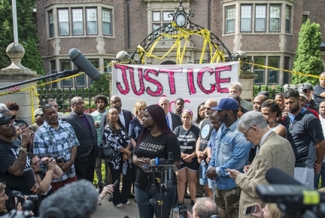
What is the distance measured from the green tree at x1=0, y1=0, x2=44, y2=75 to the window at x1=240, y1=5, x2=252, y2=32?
1272 cm

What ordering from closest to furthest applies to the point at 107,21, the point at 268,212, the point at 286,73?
the point at 268,212, the point at 107,21, the point at 286,73

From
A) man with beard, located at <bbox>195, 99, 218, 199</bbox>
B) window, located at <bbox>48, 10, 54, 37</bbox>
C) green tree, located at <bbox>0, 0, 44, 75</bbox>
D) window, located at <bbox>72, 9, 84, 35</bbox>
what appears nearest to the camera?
man with beard, located at <bbox>195, 99, 218, 199</bbox>

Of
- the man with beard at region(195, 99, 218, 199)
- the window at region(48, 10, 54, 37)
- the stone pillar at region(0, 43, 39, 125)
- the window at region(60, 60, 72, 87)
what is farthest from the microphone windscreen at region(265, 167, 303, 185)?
the window at region(48, 10, 54, 37)

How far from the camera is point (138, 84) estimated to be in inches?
265

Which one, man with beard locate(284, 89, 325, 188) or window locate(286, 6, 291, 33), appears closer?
man with beard locate(284, 89, 325, 188)

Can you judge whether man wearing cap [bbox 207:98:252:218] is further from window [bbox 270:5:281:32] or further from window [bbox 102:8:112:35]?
window [bbox 270:5:281:32]

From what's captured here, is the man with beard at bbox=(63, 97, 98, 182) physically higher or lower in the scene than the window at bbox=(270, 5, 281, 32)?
lower

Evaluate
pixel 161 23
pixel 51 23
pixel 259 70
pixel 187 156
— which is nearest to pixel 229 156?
pixel 187 156

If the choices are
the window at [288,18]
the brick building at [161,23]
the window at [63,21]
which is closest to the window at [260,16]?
the brick building at [161,23]

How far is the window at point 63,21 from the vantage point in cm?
1780

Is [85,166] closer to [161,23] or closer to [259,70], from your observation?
[161,23]

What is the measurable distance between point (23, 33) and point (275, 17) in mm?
15645

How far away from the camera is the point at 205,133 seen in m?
4.47

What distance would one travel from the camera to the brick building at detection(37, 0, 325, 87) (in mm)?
17531
